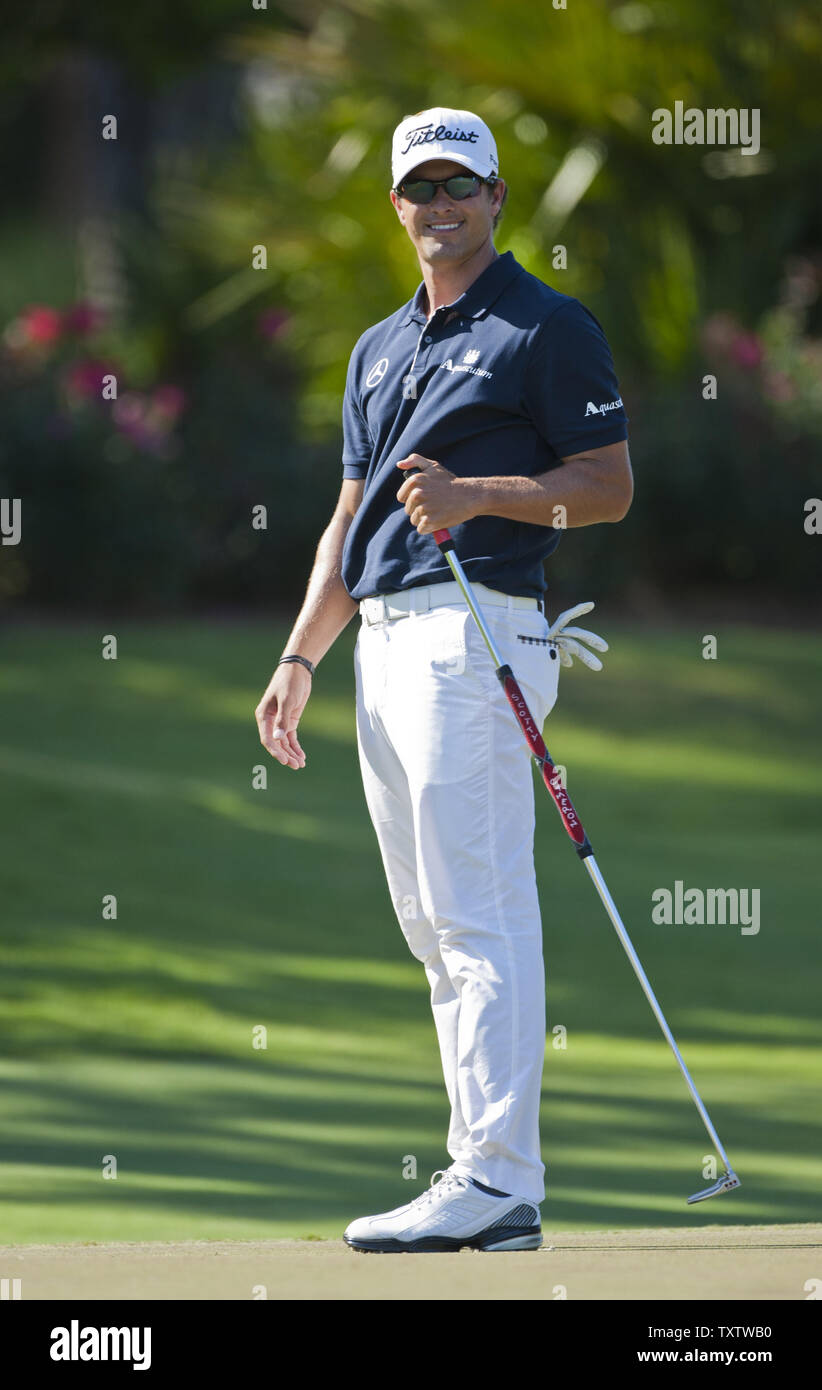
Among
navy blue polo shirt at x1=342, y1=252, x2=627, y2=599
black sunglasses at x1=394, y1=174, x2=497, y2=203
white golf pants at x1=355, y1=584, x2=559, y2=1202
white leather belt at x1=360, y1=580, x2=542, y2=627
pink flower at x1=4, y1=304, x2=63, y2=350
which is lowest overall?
white golf pants at x1=355, y1=584, x2=559, y2=1202

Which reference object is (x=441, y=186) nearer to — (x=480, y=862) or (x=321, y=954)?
(x=480, y=862)

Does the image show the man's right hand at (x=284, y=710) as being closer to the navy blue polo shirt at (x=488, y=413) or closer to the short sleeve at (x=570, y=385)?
the navy blue polo shirt at (x=488, y=413)

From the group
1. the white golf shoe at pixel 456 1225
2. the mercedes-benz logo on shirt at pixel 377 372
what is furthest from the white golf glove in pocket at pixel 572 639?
the white golf shoe at pixel 456 1225

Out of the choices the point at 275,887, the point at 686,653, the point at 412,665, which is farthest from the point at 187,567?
the point at 412,665

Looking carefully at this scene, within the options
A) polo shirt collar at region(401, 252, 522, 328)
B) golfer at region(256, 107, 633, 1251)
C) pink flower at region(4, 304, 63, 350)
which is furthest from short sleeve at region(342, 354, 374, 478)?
pink flower at region(4, 304, 63, 350)

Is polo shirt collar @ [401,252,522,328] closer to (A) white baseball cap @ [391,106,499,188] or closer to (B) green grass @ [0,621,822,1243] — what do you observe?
(A) white baseball cap @ [391,106,499,188]

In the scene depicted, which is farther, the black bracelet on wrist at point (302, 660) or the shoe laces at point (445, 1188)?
the black bracelet on wrist at point (302, 660)

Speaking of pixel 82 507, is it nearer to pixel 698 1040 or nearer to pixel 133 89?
pixel 698 1040

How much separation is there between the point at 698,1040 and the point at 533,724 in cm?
504

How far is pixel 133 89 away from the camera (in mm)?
26781

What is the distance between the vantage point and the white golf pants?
4.26 metres

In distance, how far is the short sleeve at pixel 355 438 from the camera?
4750mm

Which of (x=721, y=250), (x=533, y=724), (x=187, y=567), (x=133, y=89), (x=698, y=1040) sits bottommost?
(x=698, y=1040)

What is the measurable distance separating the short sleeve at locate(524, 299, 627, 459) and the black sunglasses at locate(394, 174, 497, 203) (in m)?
0.30
